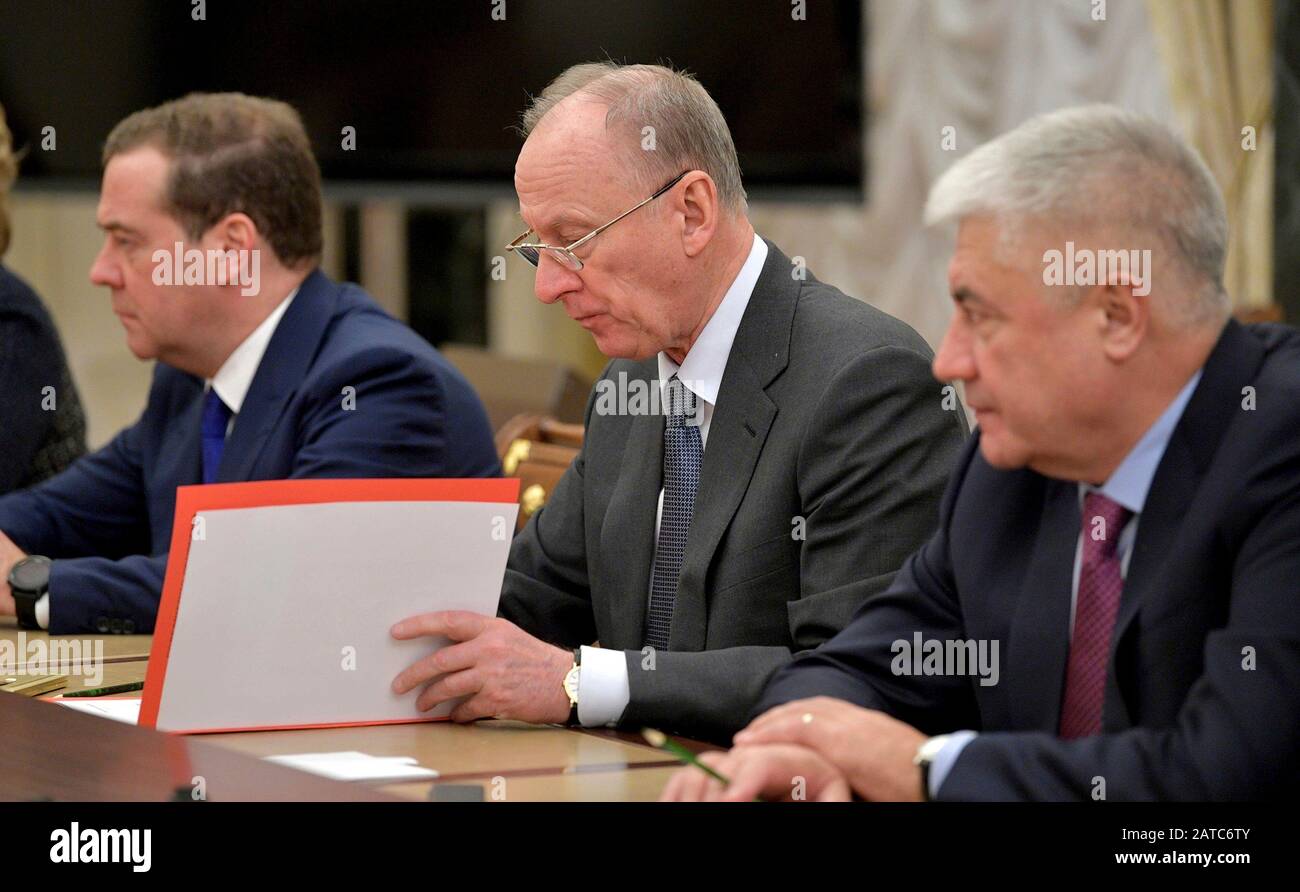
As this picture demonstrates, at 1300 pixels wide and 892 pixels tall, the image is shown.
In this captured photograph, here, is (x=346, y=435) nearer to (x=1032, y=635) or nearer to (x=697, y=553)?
(x=697, y=553)

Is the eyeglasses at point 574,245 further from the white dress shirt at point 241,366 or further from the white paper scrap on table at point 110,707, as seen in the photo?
the white dress shirt at point 241,366

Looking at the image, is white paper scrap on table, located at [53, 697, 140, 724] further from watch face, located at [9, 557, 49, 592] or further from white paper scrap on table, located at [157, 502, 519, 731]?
watch face, located at [9, 557, 49, 592]

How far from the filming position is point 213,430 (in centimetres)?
332

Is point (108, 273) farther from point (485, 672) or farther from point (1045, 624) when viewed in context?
point (1045, 624)

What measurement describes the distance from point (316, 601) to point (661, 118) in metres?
0.86

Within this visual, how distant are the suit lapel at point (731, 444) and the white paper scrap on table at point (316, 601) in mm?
356

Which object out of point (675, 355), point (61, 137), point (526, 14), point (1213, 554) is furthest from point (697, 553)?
point (61, 137)

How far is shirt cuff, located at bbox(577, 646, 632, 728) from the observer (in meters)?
2.20

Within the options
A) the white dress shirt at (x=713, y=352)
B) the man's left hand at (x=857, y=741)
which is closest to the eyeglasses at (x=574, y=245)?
the white dress shirt at (x=713, y=352)

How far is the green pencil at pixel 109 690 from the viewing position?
2379 millimetres

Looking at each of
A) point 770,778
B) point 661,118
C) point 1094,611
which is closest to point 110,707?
point 770,778

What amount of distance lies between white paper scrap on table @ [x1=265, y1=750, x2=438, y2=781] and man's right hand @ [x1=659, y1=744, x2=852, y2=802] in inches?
12.2

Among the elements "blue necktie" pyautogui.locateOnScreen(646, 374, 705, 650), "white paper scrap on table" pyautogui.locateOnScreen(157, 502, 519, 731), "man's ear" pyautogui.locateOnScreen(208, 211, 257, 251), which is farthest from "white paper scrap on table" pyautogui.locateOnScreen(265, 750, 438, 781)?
"man's ear" pyautogui.locateOnScreen(208, 211, 257, 251)

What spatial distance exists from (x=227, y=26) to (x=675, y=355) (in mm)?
3814
